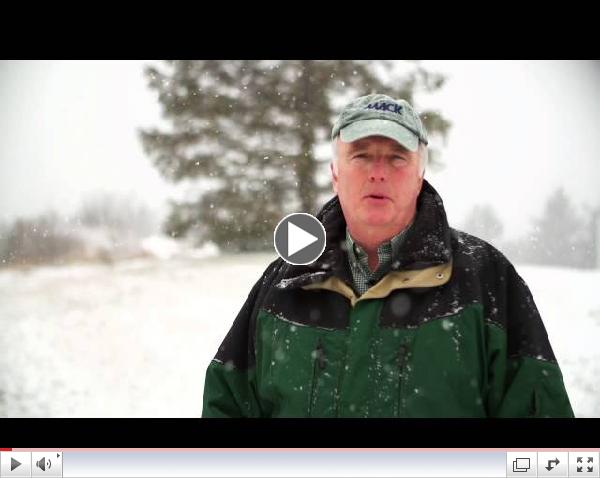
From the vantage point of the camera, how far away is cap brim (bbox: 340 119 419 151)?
221 centimetres

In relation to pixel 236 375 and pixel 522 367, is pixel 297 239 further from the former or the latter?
pixel 522 367

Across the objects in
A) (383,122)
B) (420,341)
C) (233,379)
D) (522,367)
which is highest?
(383,122)

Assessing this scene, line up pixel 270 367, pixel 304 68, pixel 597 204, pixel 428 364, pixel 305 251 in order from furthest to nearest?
pixel 304 68 < pixel 597 204 < pixel 305 251 < pixel 270 367 < pixel 428 364

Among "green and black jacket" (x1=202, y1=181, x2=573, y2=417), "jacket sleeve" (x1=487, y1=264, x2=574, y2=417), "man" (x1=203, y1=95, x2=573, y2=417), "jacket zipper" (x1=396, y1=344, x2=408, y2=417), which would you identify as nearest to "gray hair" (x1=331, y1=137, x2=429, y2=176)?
"man" (x1=203, y1=95, x2=573, y2=417)

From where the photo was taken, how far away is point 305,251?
2.41 meters

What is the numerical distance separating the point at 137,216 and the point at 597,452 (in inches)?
243

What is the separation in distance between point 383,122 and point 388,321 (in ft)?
2.83

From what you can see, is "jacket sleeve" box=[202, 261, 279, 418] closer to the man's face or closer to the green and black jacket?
the green and black jacket

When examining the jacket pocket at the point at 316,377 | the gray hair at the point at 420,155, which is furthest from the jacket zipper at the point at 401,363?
the gray hair at the point at 420,155

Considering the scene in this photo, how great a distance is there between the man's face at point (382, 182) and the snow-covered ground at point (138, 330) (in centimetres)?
355

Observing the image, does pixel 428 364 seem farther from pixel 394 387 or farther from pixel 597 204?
pixel 597 204

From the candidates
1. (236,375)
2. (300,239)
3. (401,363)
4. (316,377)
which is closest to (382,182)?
(300,239)

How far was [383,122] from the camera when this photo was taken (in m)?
2.22
